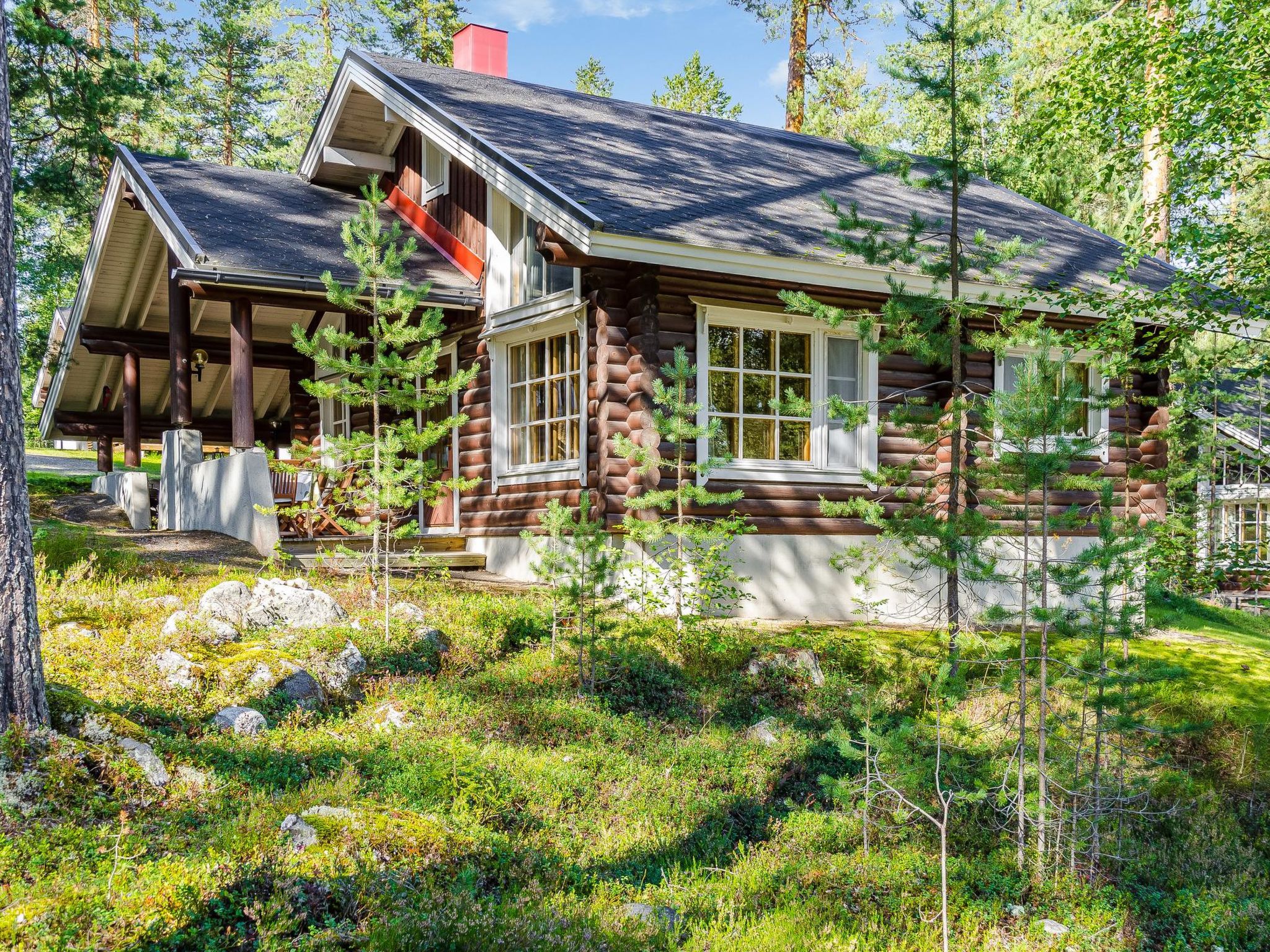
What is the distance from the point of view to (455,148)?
11.4 meters

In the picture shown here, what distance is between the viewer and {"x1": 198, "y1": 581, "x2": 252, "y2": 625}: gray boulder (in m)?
7.29

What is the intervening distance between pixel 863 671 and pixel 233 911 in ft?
19.2

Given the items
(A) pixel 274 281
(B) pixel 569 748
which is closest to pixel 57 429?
(A) pixel 274 281

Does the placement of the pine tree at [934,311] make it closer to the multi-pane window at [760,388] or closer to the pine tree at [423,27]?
the multi-pane window at [760,388]

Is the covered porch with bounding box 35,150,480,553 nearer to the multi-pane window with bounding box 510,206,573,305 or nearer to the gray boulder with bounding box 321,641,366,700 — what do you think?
the multi-pane window with bounding box 510,206,573,305

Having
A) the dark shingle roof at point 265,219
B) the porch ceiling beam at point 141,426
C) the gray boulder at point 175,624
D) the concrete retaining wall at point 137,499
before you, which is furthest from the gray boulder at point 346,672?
the porch ceiling beam at point 141,426

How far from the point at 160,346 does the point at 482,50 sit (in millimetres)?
7282

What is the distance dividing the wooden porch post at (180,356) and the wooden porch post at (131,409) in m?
3.32

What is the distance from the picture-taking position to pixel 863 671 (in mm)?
8422

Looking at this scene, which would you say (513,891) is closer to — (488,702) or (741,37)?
(488,702)

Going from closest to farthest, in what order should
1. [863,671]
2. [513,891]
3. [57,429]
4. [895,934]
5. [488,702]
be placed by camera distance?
1. [513,891]
2. [895,934]
3. [488,702]
4. [863,671]
5. [57,429]

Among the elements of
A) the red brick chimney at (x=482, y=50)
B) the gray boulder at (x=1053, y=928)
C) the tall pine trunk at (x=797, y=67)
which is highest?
the tall pine trunk at (x=797, y=67)

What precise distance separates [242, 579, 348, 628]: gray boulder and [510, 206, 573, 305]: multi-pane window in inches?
180

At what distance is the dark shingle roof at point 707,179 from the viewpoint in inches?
378
